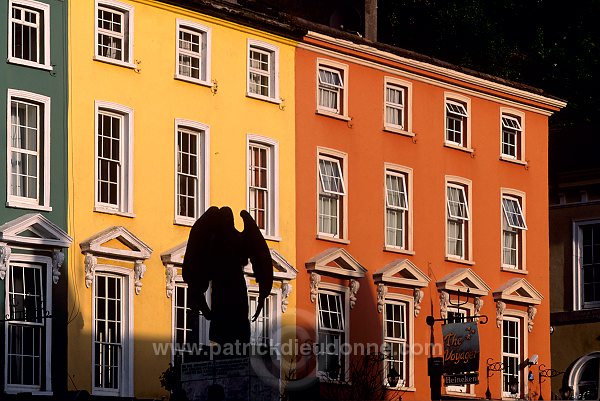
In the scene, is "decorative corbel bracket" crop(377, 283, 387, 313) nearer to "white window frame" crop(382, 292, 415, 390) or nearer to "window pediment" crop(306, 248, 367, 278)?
"white window frame" crop(382, 292, 415, 390)

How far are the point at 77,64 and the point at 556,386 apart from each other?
2062cm

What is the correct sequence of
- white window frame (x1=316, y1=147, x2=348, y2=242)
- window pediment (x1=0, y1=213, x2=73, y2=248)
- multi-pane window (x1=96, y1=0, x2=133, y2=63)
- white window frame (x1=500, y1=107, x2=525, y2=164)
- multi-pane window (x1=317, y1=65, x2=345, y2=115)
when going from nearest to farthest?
window pediment (x1=0, y1=213, x2=73, y2=248)
multi-pane window (x1=96, y1=0, x2=133, y2=63)
white window frame (x1=316, y1=147, x2=348, y2=242)
multi-pane window (x1=317, y1=65, x2=345, y2=115)
white window frame (x1=500, y1=107, x2=525, y2=164)

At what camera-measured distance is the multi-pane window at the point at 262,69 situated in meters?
48.0

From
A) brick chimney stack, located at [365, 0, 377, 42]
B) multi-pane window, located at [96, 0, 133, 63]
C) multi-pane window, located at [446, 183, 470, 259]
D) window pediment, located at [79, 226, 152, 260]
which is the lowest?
window pediment, located at [79, 226, 152, 260]

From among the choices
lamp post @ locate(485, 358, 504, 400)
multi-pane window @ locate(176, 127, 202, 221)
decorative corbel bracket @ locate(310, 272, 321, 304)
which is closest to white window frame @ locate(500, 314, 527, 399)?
lamp post @ locate(485, 358, 504, 400)

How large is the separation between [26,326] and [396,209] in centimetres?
1292

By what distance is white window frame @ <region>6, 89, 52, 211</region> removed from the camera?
4162 centimetres

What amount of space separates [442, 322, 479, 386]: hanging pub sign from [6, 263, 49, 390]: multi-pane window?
38.7 feet

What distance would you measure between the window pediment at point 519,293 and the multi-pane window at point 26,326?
52.8ft

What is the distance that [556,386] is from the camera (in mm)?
57688

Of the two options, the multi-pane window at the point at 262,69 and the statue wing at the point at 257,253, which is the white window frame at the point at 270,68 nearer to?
the multi-pane window at the point at 262,69

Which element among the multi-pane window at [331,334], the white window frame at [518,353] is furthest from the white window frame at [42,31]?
the white window frame at [518,353]

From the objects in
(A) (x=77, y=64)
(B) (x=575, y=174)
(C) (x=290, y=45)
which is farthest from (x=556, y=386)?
(A) (x=77, y=64)

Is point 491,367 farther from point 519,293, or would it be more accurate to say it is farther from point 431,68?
point 431,68
